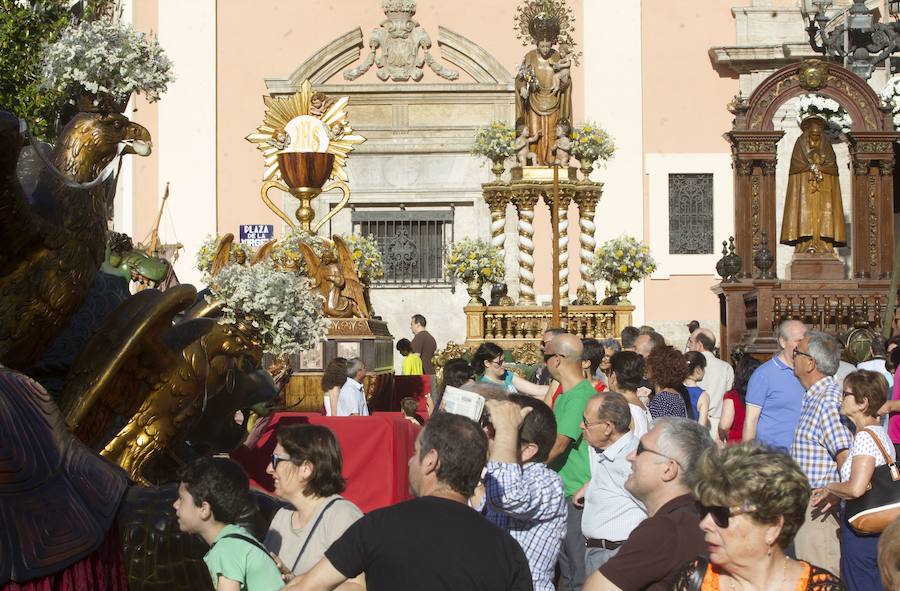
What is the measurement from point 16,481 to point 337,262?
342 inches

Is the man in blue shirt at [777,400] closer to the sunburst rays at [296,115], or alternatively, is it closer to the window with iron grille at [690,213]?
the sunburst rays at [296,115]

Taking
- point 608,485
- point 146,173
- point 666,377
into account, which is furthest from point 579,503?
point 146,173

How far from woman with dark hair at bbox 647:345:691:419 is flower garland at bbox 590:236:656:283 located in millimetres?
7107

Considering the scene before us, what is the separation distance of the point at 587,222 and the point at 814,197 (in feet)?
9.44

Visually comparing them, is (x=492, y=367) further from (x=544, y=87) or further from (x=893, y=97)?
(x=893, y=97)

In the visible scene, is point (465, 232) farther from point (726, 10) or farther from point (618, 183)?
point (726, 10)

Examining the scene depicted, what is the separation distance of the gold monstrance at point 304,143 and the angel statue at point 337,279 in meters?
0.32

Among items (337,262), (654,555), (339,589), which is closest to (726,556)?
(654,555)

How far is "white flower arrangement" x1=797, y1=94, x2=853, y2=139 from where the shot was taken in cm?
1777

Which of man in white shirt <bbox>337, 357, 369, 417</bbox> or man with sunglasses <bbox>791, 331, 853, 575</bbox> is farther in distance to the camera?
man in white shirt <bbox>337, 357, 369, 417</bbox>

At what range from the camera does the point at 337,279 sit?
42.9 ft

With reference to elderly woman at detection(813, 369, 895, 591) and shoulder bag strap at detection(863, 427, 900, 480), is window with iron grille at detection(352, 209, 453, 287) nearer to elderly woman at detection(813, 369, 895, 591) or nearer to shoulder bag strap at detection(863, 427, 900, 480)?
elderly woman at detection(813, 369, 895, 591)

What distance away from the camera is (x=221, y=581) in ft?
15.4

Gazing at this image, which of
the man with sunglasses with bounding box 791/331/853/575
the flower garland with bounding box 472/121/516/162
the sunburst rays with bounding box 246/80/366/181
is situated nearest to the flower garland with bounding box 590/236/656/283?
the flower garland with bounding box 472/121/516/162
